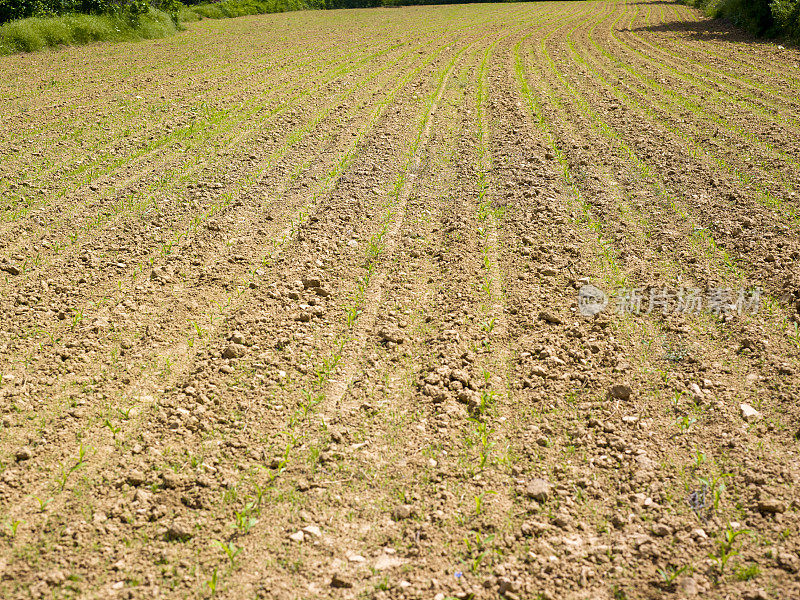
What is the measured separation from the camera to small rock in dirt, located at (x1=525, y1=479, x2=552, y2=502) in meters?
3.20

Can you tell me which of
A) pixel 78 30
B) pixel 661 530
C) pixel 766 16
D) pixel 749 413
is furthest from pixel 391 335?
pixel 766 16

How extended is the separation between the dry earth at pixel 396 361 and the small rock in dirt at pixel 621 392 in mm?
71

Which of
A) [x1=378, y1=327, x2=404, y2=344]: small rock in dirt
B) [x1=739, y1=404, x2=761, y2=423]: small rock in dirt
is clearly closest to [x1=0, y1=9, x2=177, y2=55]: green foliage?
[x1=378, y1=327, x2=404, y2=344]: small rock in dirt

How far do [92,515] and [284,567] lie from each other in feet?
3.56

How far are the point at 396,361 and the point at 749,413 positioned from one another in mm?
2325

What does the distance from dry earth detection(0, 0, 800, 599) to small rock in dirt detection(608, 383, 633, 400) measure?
0.07 m

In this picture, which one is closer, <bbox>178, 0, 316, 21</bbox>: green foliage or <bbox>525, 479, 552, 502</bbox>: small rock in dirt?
<bbox>525, 479, 552, 502</bbox>: small rock in dirt

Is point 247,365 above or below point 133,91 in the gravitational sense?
below

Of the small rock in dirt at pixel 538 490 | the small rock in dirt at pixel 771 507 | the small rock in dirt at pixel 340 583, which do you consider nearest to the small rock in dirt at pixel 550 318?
the small rock in dirt at pixel 538 490

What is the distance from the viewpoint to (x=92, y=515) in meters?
3.06

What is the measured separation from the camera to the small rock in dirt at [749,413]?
367 centimetres

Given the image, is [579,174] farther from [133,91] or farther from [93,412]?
[133,91]

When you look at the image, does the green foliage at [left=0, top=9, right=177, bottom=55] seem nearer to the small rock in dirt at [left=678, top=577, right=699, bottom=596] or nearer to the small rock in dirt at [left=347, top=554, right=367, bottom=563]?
the small rock in dirt at [left=347, top=554, right=367, bottom=563]

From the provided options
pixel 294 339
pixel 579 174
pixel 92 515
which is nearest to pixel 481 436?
pixel 294 339
